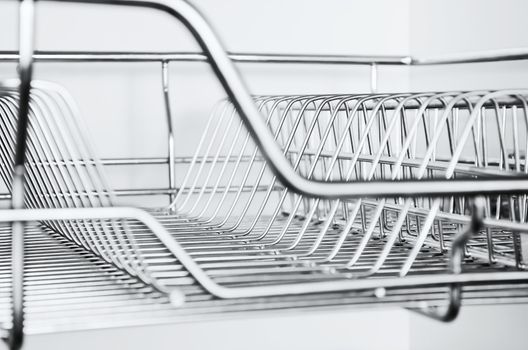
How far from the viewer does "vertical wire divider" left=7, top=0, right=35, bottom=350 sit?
616 mm

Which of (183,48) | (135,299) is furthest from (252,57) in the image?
(135,299)

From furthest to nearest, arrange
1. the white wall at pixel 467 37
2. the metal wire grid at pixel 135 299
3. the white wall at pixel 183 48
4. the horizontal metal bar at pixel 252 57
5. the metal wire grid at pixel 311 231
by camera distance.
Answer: the white wall at pixel 183 48, the white wall at pixel 467 37, the horizontal metal bar at pixel 252 57, the metal wire grid at pixel 311 231, the metal wire grid at pixel 135 299

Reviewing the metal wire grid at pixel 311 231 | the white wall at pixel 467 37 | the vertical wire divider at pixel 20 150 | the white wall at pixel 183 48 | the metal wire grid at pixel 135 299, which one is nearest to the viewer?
the vertical wire divider at pixel 20 150

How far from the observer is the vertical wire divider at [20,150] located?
0.62 meters

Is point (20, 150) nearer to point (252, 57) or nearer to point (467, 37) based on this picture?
point (252, 57)

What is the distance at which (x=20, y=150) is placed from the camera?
2.21 ft

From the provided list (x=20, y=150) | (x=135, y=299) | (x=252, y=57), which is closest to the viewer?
(x=20, y=150)

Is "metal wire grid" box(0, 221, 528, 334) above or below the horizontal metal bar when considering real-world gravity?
below

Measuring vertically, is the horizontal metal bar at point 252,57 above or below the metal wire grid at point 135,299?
above

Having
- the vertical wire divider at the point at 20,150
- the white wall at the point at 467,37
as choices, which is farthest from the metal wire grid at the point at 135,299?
the white wall at the point at 467,37

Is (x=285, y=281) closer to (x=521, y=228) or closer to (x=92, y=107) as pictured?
(x=521, y=228)

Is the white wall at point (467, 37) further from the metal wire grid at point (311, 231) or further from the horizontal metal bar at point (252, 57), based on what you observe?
the metal wire grid at point (311, 231)

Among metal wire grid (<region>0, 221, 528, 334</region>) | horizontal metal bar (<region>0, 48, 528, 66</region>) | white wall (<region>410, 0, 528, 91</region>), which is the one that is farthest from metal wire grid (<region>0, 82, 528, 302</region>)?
white wall (<region>410, 0, 528, 91</region>)

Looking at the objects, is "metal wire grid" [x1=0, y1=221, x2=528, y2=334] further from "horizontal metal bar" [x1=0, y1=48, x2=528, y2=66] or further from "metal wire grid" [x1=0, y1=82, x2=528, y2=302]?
"horizontal metal bar" [x1=0, y1=48, x2=528, y2=66]
